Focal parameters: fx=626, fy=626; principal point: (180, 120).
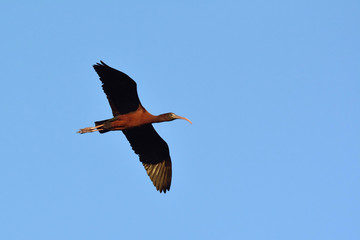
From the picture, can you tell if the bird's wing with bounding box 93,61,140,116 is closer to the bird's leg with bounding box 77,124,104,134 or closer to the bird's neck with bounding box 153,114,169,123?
the bird's leg with bounding box 77,124,104,134

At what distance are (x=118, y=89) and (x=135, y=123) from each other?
1185 millimetres

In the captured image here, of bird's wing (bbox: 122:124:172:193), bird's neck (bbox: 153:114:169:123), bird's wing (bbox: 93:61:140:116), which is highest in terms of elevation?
bird's wing (bbox: 93:61:140:116)

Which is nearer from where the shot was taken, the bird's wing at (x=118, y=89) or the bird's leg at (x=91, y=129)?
the bird's wing at (x=118, y=89)

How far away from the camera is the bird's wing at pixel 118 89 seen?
59.1 feet

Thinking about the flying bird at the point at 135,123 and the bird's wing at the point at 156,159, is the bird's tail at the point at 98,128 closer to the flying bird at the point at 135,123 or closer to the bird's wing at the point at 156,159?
the flying bird at the point at 135,123

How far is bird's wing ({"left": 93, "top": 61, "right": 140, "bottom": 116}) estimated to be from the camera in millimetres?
18016

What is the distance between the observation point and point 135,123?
18.9 m

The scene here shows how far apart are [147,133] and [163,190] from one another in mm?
1995

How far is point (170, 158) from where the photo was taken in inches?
808

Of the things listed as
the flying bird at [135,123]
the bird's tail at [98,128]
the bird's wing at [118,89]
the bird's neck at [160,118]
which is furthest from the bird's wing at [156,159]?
the bird's wing at [118,89]

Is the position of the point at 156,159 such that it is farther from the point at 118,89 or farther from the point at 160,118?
the point at 118,89

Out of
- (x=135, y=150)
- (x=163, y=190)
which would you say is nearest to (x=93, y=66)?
(x=135, y=150)

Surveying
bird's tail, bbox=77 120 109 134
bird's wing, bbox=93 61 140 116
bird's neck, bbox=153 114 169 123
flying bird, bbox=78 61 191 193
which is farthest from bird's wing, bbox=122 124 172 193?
bird's wing, bbox=93 61 140 116

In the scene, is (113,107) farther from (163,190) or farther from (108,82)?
(163,190)
